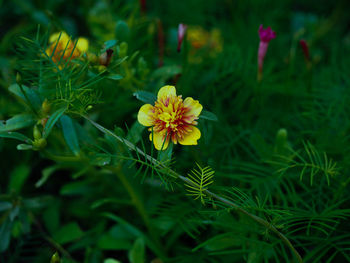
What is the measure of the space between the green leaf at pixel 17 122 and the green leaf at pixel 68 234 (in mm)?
347

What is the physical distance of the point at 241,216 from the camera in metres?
0.77

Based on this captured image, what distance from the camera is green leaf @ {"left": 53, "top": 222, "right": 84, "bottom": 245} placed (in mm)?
905

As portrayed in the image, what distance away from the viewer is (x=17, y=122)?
2.24 ft

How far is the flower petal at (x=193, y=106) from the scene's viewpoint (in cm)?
62

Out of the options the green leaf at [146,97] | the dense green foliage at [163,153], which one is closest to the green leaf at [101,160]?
the dense green foliage at [163,153]

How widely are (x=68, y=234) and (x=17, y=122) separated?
14.6 inches

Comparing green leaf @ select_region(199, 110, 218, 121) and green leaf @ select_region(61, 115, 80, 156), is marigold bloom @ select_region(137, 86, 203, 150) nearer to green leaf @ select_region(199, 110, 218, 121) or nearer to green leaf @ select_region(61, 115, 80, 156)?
green leaf @ select_region(199, 110, 218, 121)

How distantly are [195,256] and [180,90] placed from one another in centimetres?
43

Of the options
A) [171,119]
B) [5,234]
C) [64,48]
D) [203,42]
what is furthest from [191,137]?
[203,42]

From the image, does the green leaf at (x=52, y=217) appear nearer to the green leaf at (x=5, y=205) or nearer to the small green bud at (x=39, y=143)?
the green leaf at (x=5, y=205)

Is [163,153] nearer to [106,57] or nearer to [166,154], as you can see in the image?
[166,154]

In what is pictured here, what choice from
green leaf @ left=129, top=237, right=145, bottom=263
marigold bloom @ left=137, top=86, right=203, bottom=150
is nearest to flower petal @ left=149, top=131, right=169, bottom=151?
marigold bloom @ left=137, top=86, right=203, bottom=150

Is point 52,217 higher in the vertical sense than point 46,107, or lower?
lower

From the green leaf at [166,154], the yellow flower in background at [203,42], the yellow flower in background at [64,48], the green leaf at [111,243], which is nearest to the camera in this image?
the green leaf at [166,154]
